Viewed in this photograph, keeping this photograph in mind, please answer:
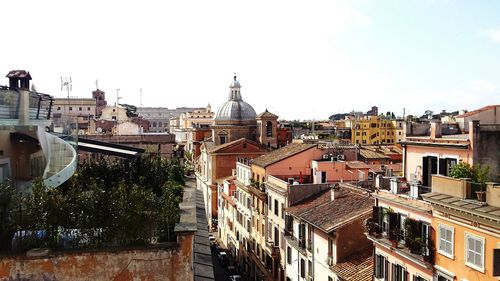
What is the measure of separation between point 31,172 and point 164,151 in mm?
36778

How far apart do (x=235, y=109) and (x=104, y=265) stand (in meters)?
61.2

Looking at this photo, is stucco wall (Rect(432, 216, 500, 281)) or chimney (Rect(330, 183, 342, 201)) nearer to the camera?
stucco wall (Rect(432, 216, 500, 281))

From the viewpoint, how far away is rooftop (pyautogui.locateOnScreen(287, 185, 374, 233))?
83.3 ft

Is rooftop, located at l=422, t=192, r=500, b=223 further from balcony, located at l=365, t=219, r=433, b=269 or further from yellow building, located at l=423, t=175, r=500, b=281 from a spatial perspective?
balcony, located at l=365, t=219, r=433, b=269

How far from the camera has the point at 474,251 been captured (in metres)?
15.3

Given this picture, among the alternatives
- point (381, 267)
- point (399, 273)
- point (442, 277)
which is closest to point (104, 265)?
point (442, 277)

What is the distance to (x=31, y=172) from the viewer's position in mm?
19891

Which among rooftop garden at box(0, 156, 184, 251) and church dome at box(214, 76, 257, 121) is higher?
church dome at box(214, 76, 257, 121)

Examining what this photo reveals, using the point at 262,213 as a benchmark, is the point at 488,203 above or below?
above

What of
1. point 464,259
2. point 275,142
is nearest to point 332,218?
point 464,259

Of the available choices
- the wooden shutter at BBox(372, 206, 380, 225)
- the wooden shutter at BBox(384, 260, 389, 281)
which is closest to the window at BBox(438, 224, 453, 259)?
the wooden shutter at BBox(384, 260, 389, 281)

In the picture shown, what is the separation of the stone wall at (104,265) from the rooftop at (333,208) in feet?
41.2

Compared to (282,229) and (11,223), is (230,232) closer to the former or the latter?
(282,229)

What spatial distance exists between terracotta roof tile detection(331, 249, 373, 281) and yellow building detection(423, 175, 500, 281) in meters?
5.62
